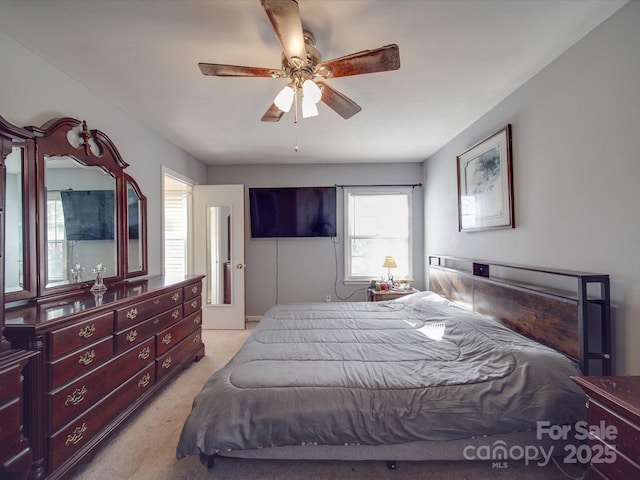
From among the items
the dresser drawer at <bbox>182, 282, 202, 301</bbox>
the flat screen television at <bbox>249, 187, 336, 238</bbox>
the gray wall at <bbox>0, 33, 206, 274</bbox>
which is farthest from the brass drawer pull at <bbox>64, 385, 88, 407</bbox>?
the flat screen television at <bbox>249, 187, 336, 238</bbox>

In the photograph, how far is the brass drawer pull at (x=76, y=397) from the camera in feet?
4.90

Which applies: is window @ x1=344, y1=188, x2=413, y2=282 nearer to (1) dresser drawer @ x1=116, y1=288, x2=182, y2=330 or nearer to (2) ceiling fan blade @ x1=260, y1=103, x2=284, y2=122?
(2) ceiling fan blade @ x1=260, y1=103, x2=284, y2=122

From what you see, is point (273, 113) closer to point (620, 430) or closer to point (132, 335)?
point (132, 335)

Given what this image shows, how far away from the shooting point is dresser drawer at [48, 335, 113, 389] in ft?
4.65

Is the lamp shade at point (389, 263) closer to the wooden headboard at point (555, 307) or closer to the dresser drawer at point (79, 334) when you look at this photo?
the wooden headboard at point (555, 307)

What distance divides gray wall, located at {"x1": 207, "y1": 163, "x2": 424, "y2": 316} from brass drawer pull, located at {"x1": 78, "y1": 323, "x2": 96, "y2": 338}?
2.79 metres

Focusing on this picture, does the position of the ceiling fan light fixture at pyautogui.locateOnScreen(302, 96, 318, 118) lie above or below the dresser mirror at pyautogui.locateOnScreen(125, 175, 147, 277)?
above

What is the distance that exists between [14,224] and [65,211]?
378mm

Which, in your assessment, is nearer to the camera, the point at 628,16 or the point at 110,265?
the point at 628,16

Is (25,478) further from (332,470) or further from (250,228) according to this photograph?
(250,228)

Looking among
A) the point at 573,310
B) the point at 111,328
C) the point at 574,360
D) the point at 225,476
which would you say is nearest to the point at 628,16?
the point at 573,310

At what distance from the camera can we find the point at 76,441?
60.7 inches

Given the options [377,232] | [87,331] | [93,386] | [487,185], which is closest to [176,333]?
[93,386]

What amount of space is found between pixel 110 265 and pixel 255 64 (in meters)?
2.07
